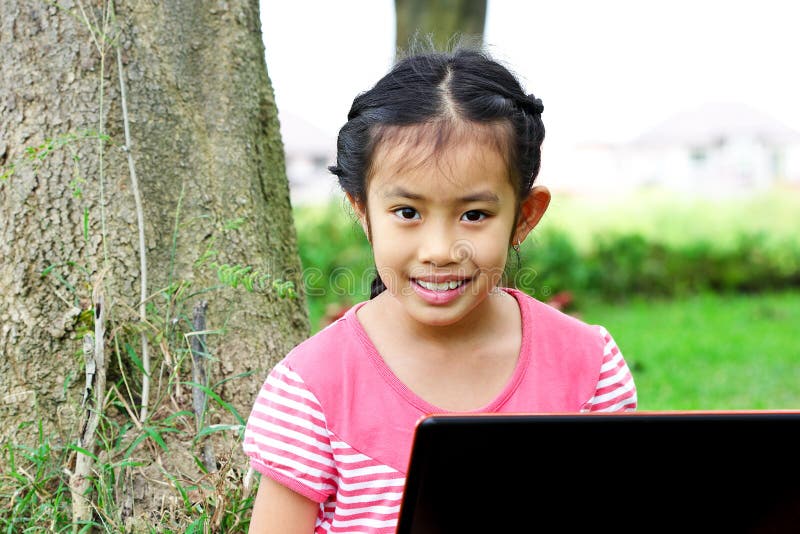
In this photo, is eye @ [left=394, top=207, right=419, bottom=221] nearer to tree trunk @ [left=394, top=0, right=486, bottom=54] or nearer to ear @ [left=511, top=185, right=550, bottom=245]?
ear @ [left=511, top=185, right=550, bottom=245]

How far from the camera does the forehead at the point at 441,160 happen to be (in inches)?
66.6

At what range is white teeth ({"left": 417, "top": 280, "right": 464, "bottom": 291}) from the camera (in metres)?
1.73

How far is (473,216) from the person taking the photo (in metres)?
1.73

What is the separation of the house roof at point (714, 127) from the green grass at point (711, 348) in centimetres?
2312

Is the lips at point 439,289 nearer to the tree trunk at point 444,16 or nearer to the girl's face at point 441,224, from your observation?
the girl's face at point 441,224

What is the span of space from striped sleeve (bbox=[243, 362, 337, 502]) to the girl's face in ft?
0.90

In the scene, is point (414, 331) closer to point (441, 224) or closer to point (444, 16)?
point (441, 224)

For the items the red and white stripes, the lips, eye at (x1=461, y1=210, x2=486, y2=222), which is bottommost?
the red and white stripes

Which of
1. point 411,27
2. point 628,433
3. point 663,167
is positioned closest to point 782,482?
point 628,433

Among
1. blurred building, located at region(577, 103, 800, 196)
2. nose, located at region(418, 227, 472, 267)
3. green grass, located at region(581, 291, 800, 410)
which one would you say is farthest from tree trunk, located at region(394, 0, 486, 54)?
blurred building, located at region(577, 103, 800, 196)

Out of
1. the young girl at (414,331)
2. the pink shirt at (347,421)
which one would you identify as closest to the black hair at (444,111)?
the young girl at (414,331)

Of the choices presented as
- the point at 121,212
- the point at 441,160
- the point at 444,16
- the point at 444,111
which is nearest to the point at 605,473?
the point at 441,160

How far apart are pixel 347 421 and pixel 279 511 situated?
0.22 m

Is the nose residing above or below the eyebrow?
below
